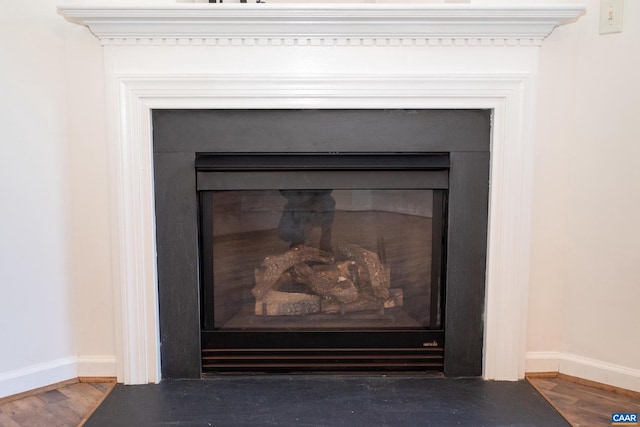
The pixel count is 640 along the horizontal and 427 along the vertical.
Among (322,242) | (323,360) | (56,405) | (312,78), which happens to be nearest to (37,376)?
(56,405)

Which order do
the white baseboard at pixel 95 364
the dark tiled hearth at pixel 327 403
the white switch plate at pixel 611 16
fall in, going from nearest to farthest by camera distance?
the dark tiled hearth at pixel 327 403, the white switch plate at pixel 611 16, the white baseboard at pixel 95 364

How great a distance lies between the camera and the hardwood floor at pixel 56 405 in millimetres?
1561

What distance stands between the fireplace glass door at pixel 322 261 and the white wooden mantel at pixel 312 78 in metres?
0.20

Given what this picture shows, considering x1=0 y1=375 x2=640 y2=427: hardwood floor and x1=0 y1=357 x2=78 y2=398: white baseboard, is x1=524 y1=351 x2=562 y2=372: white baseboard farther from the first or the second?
x1=0 y1=357 x2=78 y2=398: white baseboard

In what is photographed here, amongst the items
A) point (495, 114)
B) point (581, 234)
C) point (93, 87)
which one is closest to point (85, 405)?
point (93, 87)

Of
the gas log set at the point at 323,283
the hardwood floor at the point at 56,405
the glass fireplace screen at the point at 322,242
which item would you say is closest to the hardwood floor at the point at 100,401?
the hardwood floor at the point at 56,405

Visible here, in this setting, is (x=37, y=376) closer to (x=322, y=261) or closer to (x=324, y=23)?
(x=322, y=261)

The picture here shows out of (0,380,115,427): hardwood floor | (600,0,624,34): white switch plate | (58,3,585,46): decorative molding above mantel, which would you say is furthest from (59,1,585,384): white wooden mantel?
(0,380,115,427): hardwood floor

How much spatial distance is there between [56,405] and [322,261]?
39.7 inches

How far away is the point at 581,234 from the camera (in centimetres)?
176

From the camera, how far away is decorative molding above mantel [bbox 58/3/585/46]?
→ 154cm

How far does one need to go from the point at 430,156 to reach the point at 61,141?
4.12ft

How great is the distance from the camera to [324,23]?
1596 mm

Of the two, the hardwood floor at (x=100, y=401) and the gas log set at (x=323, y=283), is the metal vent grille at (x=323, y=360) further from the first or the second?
the hardwood floor at (x=100, y=401)
